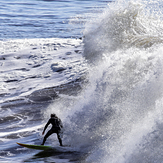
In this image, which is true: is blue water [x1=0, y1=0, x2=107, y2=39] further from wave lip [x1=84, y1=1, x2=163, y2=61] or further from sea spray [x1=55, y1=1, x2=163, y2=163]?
sea spray [x1=55, y1=1, x2=163, y2=163]

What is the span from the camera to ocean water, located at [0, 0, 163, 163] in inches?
318

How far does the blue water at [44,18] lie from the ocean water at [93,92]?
5.45m

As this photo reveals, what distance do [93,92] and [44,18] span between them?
28.5 m

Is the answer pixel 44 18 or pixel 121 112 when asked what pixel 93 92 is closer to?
pixel 121 112

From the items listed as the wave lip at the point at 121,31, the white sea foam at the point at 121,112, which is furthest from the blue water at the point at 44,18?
the white sea foam at the point at 121,112

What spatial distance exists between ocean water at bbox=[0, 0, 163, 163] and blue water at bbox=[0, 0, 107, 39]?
5.45 m

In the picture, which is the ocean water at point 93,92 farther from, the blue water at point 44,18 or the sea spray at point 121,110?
the blue water at point 44,18

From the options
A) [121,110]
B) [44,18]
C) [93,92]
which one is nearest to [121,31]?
[93,92]

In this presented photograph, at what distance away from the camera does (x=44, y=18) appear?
3784 centimetres

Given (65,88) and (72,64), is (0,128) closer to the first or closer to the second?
(65,88)

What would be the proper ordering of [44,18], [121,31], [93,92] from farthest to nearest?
1. [44,18]
2. [121,31]
3. [93,92]

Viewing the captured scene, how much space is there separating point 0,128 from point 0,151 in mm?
2039

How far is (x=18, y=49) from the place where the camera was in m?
21.5

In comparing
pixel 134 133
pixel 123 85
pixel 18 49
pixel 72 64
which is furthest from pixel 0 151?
pixel 18 49
